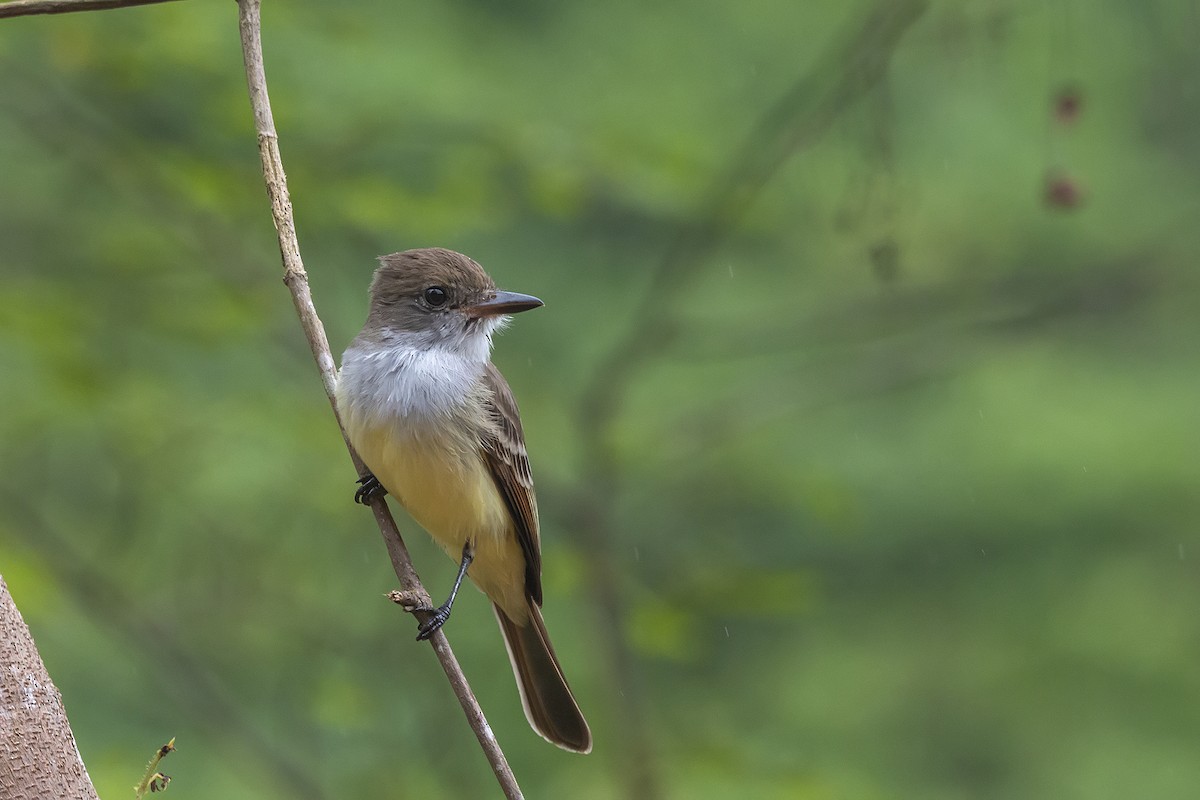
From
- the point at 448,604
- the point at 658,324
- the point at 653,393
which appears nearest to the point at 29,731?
the point at 448,604

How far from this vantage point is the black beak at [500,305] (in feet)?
14.6

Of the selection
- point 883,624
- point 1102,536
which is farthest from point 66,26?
point 1102,536

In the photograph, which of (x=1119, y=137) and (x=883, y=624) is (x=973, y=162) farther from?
(x=883, y=624)

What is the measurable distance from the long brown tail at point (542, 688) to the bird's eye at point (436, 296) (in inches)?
45.1

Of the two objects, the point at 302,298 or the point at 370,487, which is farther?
the point at 370,487

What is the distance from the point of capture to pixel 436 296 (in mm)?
4637

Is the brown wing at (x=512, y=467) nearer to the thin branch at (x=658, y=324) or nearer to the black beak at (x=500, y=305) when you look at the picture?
the black beak at (x=500, y=305)

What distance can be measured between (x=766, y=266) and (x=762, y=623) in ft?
8.34

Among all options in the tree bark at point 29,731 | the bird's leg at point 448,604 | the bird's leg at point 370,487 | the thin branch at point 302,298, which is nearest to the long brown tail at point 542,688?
the bird's leg at point 448,604

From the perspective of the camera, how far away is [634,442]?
6656 mm

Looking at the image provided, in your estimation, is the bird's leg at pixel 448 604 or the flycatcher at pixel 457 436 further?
the flycatcher at pixel 457 436

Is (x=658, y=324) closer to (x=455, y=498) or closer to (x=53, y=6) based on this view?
(x=455, y=498)

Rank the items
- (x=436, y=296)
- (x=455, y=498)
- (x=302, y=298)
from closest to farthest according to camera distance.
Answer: (x=302, y=298), (x=455, y=498), (x=436, y=296)

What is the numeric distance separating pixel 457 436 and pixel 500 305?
45 cm
